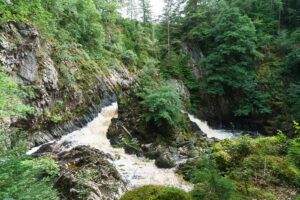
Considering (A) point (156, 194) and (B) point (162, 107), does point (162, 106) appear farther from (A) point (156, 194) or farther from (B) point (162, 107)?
(A) point (156, 194)

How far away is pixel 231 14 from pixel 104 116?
1620 cm

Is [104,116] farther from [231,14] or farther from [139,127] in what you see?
[231,14]

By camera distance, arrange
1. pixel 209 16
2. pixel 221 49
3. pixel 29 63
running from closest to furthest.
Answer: pixel 29 63
pixel 221 49
pixel 209 16

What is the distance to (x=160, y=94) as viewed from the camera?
9836 mm

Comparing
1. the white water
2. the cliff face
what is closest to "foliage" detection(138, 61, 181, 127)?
the white water

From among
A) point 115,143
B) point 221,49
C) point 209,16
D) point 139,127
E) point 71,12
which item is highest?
point 209,16

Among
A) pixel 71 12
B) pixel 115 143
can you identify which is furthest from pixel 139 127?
pixel 71 12

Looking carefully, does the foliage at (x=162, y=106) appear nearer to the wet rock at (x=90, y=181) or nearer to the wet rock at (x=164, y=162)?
the wet rock at (x=164, y=162)

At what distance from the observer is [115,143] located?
9.02m

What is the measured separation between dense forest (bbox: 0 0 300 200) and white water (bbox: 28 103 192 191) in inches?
16.3

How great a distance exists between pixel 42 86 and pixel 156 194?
7830mm

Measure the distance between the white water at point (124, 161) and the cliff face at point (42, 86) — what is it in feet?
2.21

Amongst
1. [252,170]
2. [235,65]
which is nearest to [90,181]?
[252,170]

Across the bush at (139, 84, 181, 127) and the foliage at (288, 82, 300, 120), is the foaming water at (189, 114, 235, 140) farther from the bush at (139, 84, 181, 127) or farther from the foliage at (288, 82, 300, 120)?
the bush at (139, 84, 181, 127)
